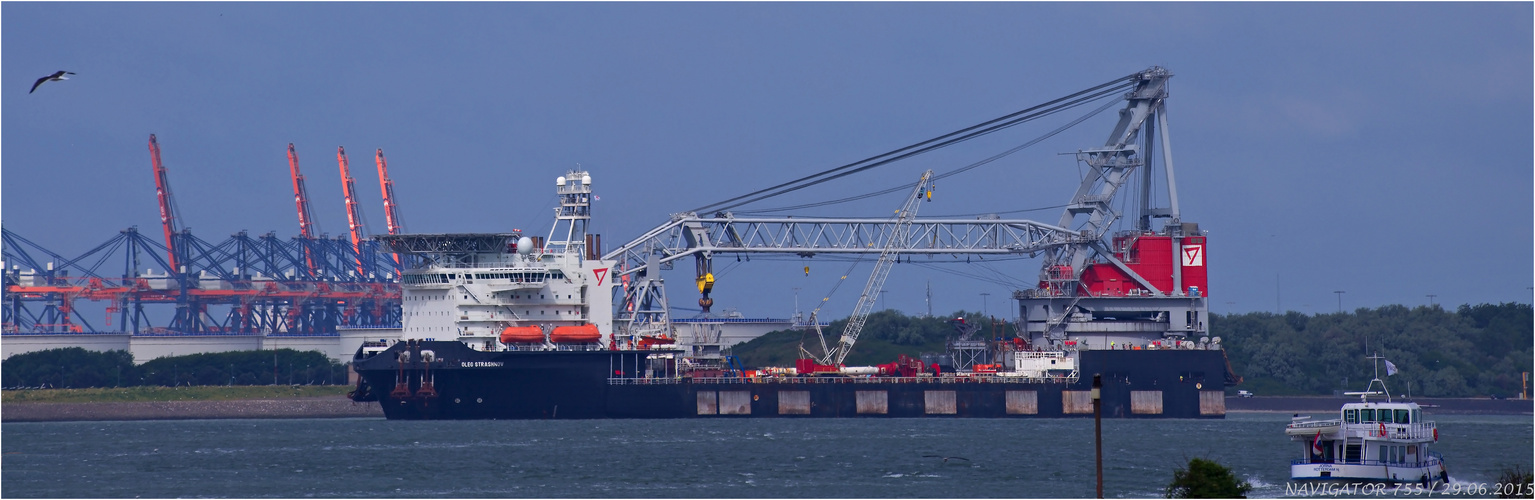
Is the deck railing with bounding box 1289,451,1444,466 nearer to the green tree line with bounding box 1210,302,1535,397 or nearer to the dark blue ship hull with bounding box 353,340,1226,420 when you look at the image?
the dark blue ship hull with bounding box 353,340,1226,420

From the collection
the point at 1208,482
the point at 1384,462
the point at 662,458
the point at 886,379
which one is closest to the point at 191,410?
the point at 886,379

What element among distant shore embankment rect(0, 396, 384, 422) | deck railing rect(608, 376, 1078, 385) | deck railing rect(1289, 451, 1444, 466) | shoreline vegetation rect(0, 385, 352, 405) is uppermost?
deck railing rect(608, 376, 1078, 385)

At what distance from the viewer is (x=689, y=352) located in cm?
7750

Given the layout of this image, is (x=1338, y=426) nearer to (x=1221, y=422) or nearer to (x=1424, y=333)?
(x=1221, y=422)

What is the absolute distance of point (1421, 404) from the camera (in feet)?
306

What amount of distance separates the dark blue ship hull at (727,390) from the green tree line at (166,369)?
3260 cm

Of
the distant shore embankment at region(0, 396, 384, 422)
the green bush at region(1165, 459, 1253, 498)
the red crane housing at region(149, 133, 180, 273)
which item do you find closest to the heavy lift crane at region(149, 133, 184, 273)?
the red crane housing at region(149, 133, 180, 273)

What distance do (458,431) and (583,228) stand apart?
13.0m

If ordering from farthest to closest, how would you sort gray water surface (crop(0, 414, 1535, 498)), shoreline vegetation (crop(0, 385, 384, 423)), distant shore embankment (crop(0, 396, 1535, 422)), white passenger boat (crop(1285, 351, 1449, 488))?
shoreline vegetation (crop(0, 385, 384, 423)) < distant shore embankment (crop(0, 396, 1535, 422)) < gray water surface (crop(0, 414, 1535, 498)) < white passenger boat (crop(1285, 351, 1449, 488))

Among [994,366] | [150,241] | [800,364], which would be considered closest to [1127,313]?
[994,366]

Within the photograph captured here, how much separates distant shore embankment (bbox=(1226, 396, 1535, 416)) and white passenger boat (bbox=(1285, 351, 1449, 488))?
49.2 metres

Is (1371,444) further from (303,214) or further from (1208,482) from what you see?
(303,214)

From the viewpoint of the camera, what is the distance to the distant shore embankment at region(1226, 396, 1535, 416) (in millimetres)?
89312

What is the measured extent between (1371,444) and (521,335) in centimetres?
3580
